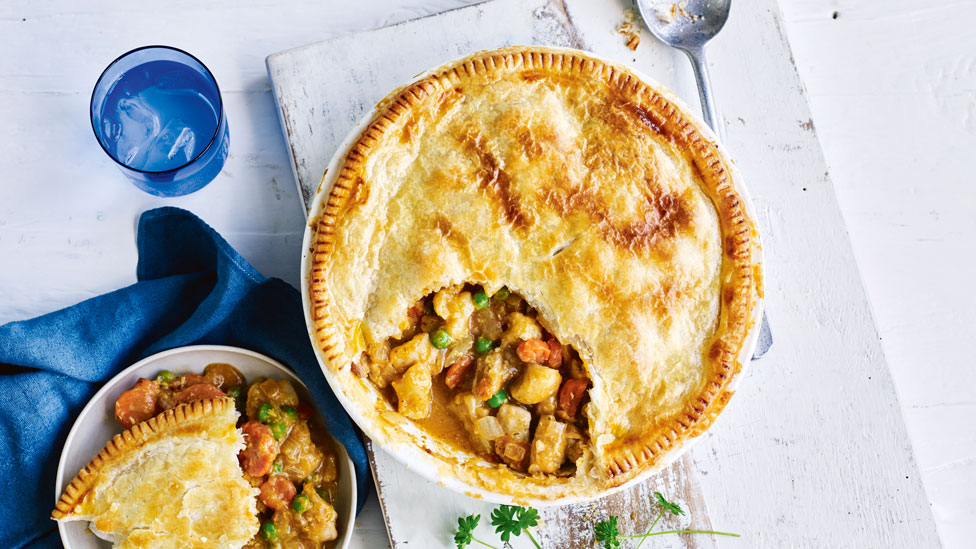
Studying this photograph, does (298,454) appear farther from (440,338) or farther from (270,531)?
(440,338)

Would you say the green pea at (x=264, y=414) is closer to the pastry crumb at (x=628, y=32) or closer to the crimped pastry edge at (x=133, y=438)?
the crimped pastry edge at (x=133, y=438)

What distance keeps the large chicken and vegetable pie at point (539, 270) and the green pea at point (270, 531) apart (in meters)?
0.57

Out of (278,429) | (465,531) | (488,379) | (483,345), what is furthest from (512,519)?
(278,429)

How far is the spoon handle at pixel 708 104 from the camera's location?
3.30m

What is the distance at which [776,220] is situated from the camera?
3.47 metres

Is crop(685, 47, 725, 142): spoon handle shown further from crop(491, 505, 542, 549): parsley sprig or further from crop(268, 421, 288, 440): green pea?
crop(268, 421, 288, 440): green pea

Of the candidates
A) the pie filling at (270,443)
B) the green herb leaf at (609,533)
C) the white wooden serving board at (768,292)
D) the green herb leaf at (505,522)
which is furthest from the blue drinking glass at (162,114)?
the green herb leaf at (609,533)

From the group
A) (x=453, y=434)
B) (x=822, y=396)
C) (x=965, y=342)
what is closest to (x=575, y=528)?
(x=453, y=434)

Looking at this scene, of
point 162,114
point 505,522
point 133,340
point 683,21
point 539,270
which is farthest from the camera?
point 683,21

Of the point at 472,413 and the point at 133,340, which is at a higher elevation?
the point at 133,340

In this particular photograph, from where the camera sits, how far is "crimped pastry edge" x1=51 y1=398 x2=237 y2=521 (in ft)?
9.47

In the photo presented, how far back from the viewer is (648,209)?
2896 mm

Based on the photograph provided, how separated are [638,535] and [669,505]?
6.8 inches

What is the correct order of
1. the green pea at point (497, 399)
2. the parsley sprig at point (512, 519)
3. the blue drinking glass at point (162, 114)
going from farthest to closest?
1. the blue drinking glass at point (162, 114)
2. the parsley sprig at point (512, 519)
3. the green pea at point (497, 399)
